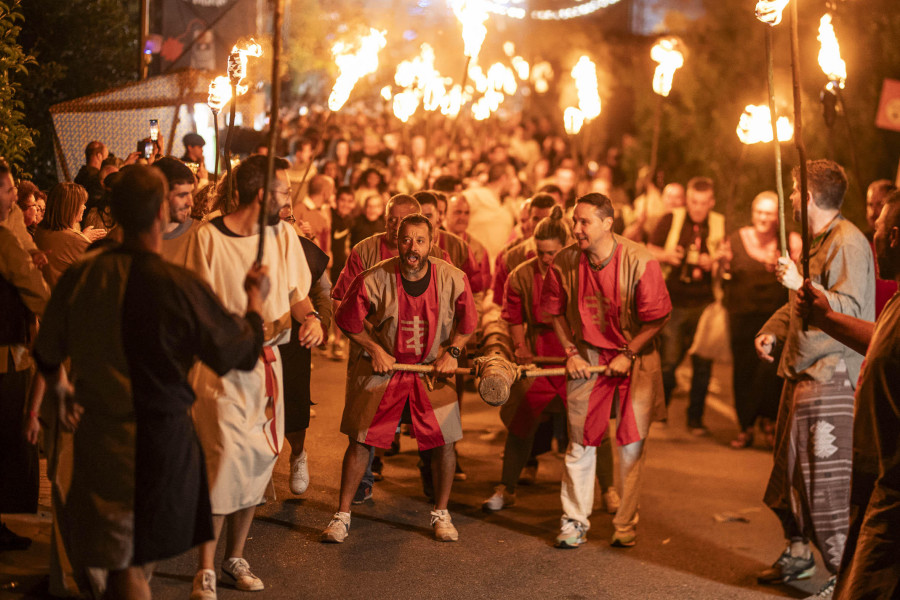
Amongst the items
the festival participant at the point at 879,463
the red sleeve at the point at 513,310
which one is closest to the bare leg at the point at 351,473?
the red sleeve at the point at 513,310

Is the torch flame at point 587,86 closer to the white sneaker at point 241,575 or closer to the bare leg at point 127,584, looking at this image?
the white sneaker at point 241,575

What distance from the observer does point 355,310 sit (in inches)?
251

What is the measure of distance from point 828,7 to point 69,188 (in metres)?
7.18

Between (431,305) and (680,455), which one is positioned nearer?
(431,305)

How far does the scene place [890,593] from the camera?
3.83 metres

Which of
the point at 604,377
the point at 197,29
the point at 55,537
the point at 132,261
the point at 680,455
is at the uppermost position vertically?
the point at 197,29

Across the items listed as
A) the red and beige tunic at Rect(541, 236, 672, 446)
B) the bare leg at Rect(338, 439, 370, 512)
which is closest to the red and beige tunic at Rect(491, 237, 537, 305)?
the red and beige tunic at Rect(541, 236, 672, 446)

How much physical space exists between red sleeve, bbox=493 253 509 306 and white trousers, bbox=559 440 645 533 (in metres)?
A: 2.12

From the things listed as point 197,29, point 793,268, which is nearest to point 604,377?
point 793,268

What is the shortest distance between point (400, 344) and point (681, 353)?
14.6 ft

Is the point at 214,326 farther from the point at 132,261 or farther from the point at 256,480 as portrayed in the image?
the point at 256,480

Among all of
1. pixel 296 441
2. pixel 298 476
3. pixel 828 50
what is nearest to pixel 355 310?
pixel 296 441

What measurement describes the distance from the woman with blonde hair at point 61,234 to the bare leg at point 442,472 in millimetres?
Result: 2562

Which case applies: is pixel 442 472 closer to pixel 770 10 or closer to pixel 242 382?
pixel 242 382
